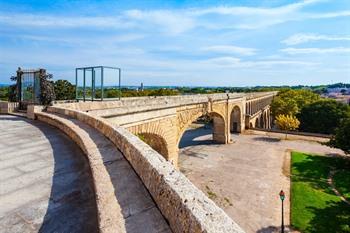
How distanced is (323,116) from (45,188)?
156ft

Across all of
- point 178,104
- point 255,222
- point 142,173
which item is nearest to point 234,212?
point 255,222

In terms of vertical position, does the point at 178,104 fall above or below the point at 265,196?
above

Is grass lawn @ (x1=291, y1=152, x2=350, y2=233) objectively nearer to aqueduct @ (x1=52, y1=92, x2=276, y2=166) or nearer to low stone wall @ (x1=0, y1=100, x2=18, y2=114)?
aqueduct @ (x1=52, y1=92, x2=276, y2=166)

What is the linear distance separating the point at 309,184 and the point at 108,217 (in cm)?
2005

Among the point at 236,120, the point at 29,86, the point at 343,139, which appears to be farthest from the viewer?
the point at 236,120

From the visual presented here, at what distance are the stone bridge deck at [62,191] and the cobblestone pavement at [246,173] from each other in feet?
33.8

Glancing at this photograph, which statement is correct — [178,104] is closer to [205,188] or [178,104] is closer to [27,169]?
[205,188]

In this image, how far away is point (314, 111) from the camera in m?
45.1

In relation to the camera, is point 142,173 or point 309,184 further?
point 309,184

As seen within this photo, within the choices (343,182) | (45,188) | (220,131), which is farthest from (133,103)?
(220,131)

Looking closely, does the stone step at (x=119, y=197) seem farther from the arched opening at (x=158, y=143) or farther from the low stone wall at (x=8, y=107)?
the arched opening at (x=158, y=143)

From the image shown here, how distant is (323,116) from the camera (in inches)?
1714

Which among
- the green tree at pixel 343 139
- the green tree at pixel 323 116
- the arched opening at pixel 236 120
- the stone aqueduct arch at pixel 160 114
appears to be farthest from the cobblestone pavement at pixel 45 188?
the green tree at pixel 323 116

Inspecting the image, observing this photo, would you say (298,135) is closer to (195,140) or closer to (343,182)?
(195,140)
